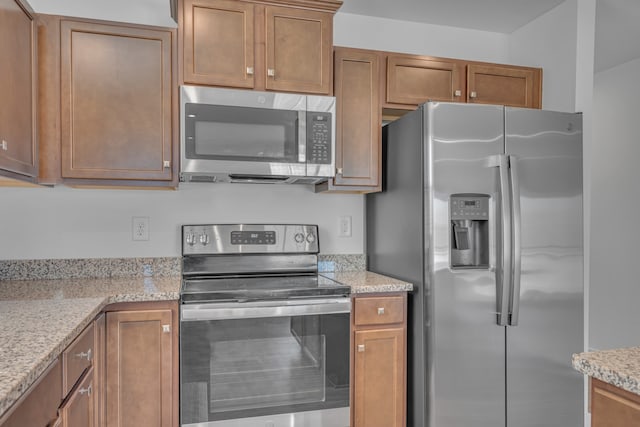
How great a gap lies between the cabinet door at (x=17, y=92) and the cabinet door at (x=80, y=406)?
2.69 feet

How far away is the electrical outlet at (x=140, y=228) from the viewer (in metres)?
2.50

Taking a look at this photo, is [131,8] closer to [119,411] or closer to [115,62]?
[115,62]

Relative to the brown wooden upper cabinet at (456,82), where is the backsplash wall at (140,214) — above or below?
below

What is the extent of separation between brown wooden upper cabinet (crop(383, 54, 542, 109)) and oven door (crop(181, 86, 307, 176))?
64cm

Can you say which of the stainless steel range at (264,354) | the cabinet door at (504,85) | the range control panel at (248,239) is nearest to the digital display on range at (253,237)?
the range control panel at (248,239)

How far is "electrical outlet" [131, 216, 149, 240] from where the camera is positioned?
250 centimetres

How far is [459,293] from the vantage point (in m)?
2.17

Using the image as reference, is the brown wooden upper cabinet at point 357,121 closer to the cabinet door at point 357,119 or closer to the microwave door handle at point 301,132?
the cabinet door at point 357,119

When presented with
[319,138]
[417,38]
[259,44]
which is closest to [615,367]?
[319,138]

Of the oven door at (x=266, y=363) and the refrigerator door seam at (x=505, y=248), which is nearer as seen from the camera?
the oven door at (x=266, y=363)

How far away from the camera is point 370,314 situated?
2225mm

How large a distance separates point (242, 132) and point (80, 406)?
135 cm

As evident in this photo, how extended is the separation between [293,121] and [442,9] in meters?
1.30

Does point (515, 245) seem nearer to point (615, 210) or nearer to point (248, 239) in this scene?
point (248, 239)
